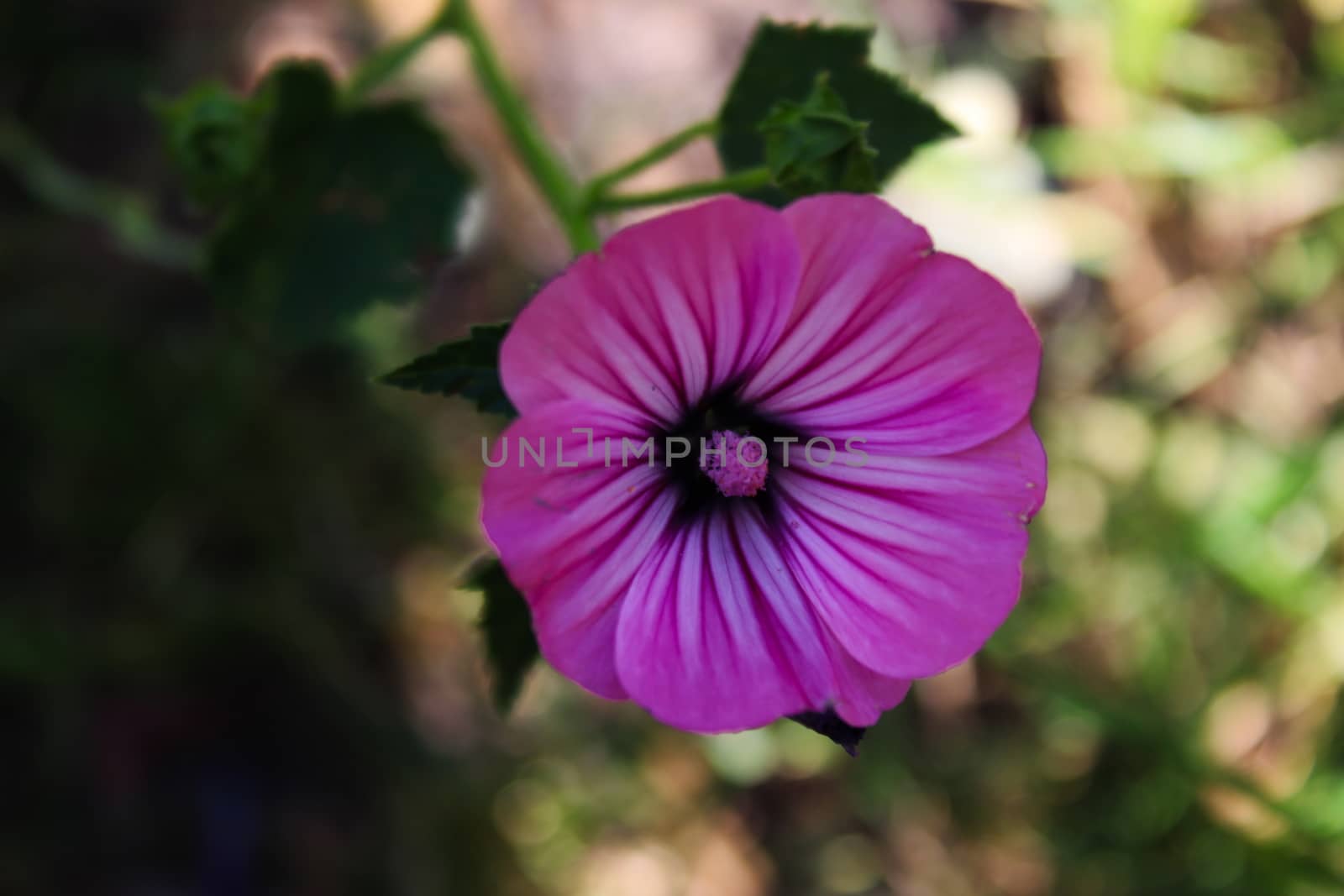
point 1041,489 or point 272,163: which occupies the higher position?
point 272,163

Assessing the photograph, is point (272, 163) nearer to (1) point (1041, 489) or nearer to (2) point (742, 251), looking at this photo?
(2) point (742, 251)

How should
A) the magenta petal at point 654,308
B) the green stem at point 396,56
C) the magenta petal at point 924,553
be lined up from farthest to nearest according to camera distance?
1. the green stem at point 396,56
2. the magenta petal at point 924,553
3. the magenta petal at point 654,308

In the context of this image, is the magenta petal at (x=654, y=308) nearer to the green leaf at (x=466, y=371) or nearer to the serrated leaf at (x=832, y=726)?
the green leaf at (x=466, y=371)

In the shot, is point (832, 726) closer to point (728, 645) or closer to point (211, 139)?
point (728, 645)

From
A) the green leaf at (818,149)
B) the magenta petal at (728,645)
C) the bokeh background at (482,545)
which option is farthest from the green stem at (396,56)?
the bokeh background at (482,545)

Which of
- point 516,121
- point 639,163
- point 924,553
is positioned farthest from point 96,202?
point 924,553

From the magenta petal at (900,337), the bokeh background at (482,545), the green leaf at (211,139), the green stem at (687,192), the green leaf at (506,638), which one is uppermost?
the green leaf at (211,139)

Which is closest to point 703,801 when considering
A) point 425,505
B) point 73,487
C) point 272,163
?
point 425,505
